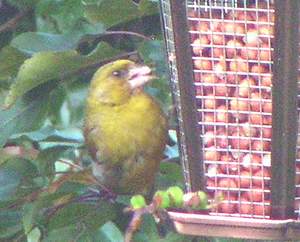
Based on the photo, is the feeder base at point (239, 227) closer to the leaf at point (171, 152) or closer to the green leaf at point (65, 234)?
the green leaf at point (65, 234)

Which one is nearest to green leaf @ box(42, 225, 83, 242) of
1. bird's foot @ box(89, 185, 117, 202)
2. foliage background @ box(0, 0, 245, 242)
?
foliage background @ box(0, 0, 245, 242)

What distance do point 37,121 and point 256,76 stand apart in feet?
2.50

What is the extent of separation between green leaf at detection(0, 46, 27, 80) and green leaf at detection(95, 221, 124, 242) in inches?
19.0

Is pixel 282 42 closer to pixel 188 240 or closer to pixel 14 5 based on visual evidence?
pixel 188 240

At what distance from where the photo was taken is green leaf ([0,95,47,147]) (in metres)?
3.01

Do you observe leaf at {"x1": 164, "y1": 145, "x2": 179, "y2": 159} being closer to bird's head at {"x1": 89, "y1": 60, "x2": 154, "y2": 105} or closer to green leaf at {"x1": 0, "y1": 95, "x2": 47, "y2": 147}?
bird's head at {"x1": 89, "y1": 60, "x2": 154, "y2": 105}

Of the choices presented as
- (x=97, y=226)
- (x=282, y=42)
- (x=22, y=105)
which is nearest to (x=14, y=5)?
(x=22, y=105)

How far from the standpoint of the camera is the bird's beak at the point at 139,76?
3.08 m

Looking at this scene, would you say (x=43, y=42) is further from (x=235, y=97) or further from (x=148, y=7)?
(x=235, y=97)

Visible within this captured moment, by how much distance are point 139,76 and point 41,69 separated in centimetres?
39

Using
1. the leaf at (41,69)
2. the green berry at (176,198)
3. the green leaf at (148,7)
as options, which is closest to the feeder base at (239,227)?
the green berry at (176,198)

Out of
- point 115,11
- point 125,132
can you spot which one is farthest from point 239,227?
point 125,132

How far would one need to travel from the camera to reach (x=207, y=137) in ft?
8.30

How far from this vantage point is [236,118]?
251 cm
